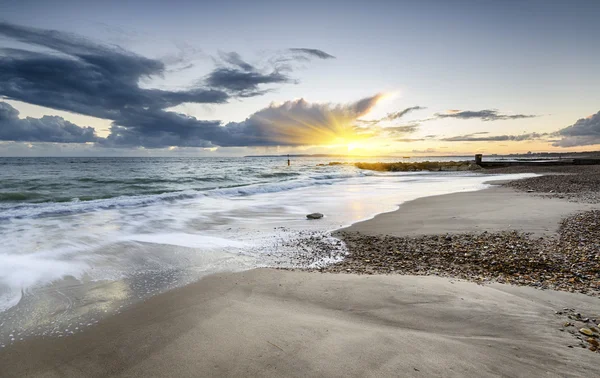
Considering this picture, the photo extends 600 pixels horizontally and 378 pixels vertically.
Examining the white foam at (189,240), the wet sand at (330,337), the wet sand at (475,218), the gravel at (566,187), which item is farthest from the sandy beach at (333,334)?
the gravel at (566,187)

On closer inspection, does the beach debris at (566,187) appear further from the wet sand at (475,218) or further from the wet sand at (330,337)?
the wet sand at (330,337)

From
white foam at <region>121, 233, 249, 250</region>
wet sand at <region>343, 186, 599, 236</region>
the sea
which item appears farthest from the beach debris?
white foam at <region>121, 233, 249, 250</region>

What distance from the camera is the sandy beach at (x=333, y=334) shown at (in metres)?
2.70

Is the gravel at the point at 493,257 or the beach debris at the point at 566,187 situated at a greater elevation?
the beach debris at the point at 566,187

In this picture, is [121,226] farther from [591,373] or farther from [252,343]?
[591,373]

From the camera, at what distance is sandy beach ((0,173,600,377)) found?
2703mm

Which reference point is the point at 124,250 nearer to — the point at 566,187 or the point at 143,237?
the point at 143,237

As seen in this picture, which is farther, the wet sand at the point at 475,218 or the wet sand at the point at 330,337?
the wet sand at the point at 475,218

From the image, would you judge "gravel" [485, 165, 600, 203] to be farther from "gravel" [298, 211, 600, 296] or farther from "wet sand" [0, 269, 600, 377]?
"wet sand" [0, 269, 600, 377]

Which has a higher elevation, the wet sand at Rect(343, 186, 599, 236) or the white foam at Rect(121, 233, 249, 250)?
the wet sand at Rect(343, 186, 599, 236)

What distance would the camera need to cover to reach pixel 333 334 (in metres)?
3.21

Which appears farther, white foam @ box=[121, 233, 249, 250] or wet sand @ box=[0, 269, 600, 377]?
white foam @ box=[121, 233, 249, 250]

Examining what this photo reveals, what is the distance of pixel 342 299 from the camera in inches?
163

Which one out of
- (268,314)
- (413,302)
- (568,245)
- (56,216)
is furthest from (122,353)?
(56,216)
